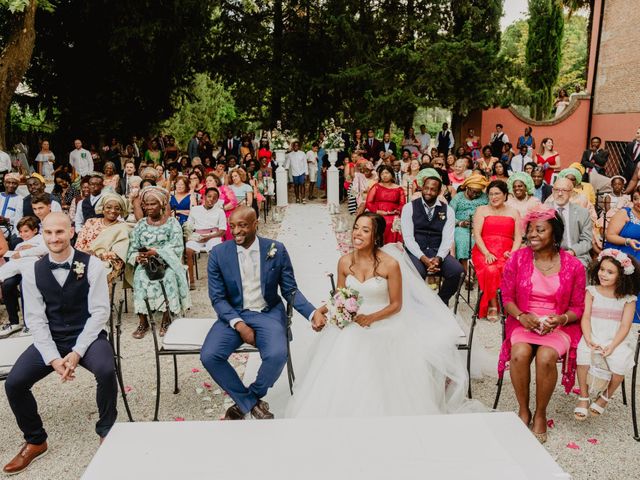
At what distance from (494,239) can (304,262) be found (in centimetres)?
366

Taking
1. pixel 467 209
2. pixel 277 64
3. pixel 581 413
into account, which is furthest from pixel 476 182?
pixel 277 64

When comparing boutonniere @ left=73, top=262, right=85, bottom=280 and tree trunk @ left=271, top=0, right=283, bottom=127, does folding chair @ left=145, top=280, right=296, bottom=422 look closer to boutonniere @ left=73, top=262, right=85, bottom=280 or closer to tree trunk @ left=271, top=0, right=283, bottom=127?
boutonniere @ left=73, top=262, right=85, bottom=280

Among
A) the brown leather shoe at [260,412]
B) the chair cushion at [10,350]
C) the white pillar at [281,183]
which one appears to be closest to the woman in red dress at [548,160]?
the white pillar at [281,183]

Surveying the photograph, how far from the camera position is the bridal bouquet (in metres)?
4.35

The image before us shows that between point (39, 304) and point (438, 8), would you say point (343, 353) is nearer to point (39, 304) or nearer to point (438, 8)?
point (39, 304)

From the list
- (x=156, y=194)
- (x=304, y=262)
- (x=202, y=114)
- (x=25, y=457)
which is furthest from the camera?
(x=202, y=114)

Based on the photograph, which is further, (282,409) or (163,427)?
(282,409)

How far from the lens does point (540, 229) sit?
452 cm

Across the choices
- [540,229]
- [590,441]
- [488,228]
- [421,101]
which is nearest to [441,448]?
[590,441]

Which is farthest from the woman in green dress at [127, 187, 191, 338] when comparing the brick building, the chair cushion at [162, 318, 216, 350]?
the brick building

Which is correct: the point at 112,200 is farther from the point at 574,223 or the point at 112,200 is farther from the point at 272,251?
the point at 574,223

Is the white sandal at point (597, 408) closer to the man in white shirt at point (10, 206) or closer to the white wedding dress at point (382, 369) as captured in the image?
the white wedding dress at point (382, 369)

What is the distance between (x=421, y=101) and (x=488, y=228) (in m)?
10.0

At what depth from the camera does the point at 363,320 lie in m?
4.51
